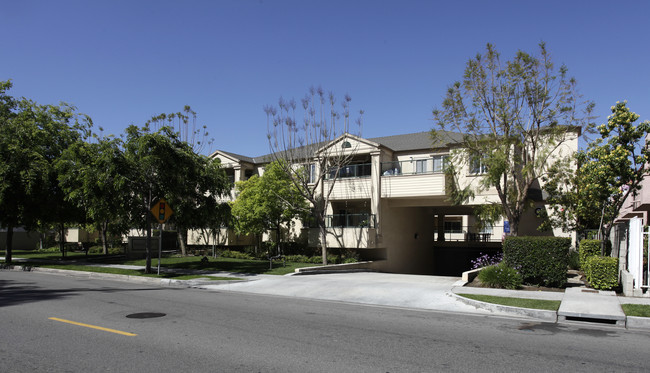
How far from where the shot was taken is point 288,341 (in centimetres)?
750

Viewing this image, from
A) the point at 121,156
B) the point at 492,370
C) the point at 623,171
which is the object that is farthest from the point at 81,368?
the point at 623,171

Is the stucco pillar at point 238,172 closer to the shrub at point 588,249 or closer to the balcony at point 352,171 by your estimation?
the balcony at point 352,171

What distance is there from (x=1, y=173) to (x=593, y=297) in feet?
82.6

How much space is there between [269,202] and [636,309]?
66.1 ft

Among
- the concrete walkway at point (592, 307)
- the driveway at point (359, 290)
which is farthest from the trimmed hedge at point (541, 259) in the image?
the driveway at point (359, 290)

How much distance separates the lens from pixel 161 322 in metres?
9.02

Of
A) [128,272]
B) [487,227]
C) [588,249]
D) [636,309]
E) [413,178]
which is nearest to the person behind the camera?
[636,309]

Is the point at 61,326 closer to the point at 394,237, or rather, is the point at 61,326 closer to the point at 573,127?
the point at 573,127

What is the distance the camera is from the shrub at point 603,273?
45.4 ft

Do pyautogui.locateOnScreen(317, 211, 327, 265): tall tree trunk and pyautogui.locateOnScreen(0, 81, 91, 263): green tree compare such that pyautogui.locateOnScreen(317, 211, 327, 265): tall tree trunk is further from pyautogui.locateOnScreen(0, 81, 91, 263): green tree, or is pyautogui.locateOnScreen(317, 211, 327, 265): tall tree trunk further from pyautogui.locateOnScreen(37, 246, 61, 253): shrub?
pyautogui.locateOnScreen(37, 246, 61, 253): shrub

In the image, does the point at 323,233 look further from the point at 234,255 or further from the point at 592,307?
the point at 592,307

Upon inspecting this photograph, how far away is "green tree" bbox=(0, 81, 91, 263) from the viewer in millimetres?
22891

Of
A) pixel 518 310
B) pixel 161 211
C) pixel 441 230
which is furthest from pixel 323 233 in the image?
pixel 441 230

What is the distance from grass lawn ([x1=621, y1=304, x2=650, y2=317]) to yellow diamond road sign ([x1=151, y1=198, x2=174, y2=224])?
15.8 m
